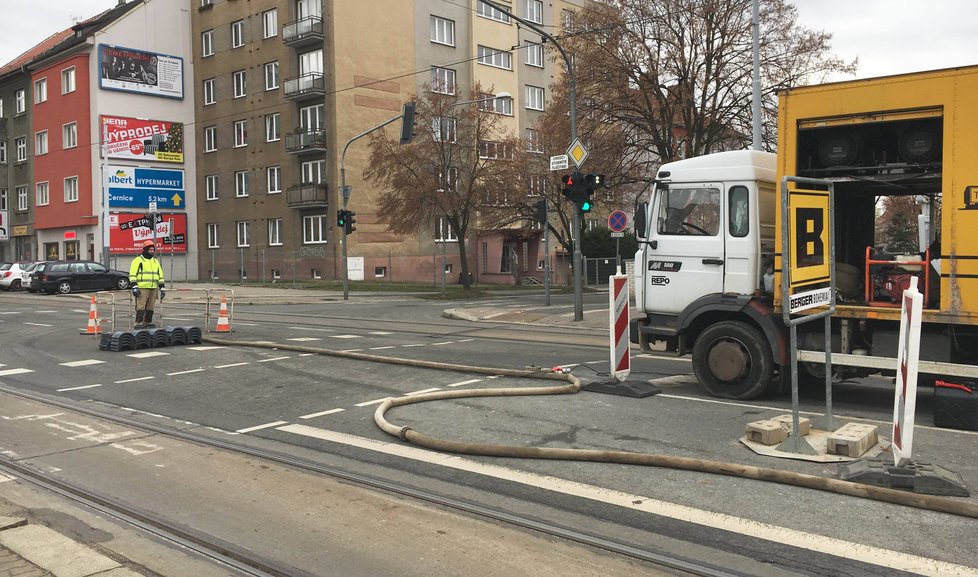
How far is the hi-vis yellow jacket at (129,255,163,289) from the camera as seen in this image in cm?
1498

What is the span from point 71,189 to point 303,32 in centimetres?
1836

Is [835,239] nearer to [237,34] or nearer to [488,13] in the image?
[488,13]

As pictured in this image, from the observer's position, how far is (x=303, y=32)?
43.0 metres

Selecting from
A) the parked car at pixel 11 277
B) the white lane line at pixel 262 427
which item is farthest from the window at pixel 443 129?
the white lane line at pixel 262 427

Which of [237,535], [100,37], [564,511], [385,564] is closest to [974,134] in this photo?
[564,511]

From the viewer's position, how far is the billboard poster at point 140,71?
46716mm

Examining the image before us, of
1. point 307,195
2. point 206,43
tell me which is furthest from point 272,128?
point 206,43

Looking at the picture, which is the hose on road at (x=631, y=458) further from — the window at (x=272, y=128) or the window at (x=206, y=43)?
the window at (x=206, y=43)

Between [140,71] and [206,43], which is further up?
[206,43]

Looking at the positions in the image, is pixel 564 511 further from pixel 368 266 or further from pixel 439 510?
pixel 368 266

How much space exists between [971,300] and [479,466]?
476 cm

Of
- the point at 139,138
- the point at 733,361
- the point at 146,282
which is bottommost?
the point at 733,361

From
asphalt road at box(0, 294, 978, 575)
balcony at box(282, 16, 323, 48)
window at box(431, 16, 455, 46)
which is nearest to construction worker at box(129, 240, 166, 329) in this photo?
asphalt road at box(0, 294, 978, 575)

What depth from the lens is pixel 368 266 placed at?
148ft
